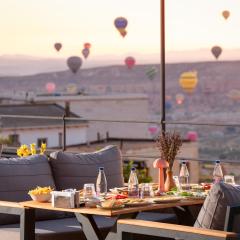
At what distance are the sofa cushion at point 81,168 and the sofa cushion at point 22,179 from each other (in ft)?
0.37

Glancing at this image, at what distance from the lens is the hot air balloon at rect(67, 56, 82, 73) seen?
40906 millimetres

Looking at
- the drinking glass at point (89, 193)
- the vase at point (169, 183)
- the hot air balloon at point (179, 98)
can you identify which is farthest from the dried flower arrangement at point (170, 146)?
the hot air balloon at point (179, 98)

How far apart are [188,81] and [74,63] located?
619cm

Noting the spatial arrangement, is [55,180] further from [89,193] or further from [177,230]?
[177,230]

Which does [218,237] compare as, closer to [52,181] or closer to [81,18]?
[52,181]

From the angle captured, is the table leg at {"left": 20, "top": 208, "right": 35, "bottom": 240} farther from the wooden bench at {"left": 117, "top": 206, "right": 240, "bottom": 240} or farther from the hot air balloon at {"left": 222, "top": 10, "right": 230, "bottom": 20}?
the hot air balloon at {"left": 222, "top": 10, "right": 230, "bottom": 20}

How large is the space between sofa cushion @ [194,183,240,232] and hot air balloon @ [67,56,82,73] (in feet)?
122

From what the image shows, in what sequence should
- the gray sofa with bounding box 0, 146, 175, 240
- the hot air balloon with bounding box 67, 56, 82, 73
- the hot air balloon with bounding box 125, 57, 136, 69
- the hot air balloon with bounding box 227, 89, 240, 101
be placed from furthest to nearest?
the hot air balloon with bounding box 227, 89, 240, 101, the hot air balloon with bounding box 125, 57, 136, 69, the hot air balloon with bounding box 67, 56, 82, 73, the gray sofa with bounding box 0, 146, 175, 240

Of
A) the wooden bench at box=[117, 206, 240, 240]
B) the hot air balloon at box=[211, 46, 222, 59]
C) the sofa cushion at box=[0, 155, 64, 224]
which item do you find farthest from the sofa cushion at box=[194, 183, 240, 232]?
the hot air balloon at box=[211, 46, 222, 59]

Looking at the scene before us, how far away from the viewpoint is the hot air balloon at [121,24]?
3312cm

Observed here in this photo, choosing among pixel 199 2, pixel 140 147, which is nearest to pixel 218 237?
pixel 199 2

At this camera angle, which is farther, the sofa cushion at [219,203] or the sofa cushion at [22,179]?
the sofa cushion at [22,179]

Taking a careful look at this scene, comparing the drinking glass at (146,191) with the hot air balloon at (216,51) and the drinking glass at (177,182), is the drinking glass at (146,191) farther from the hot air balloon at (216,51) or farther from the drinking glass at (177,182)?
the hot air balloon at (216,51)

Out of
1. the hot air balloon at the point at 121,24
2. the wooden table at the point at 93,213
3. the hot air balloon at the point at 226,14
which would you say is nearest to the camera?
the wooden table at the point at 93,213
